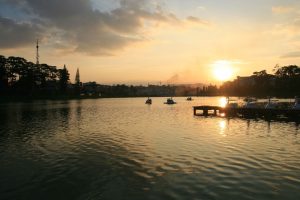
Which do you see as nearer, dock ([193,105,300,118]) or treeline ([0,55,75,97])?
dock ([193,105,300,118])

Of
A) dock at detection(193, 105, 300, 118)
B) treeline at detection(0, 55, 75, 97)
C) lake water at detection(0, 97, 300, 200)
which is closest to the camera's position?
lake water at detection(0, 97, 300, 200)

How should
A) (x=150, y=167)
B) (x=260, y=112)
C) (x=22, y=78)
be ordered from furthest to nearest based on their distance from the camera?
1. (x=22, y=78)
2. (x=260, y=112)
3. (x=150, y=167)

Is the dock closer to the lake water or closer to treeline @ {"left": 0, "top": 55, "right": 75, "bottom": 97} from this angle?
the lake water

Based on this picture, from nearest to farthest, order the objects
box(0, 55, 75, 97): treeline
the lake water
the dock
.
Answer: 1. the lake water
2. the dock
3. box(0, 55, 75, 97): treeline

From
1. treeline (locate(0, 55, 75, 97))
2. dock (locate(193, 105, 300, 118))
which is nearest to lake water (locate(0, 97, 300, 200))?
dock (locate(193, 105, 300, 118))

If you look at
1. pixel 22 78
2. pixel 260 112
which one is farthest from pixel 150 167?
pixel 22 78

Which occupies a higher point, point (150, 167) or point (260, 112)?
point (260, 112)

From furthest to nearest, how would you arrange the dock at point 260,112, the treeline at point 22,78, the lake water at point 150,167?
the treeline at point 22,78, the dock at point 260,112, the lake water at point 150,167

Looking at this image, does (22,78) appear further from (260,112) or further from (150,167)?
(150,167)

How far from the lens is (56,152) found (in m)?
26.6

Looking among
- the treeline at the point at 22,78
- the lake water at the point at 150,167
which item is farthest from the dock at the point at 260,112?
the treeline at the point at 22,78

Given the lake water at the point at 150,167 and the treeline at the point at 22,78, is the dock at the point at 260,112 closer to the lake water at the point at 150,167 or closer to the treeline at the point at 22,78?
the lake water at the point at 150,167

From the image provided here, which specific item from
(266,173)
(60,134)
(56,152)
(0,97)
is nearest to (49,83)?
(0,97)

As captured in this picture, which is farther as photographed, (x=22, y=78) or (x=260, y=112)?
(x=22, y=78)
